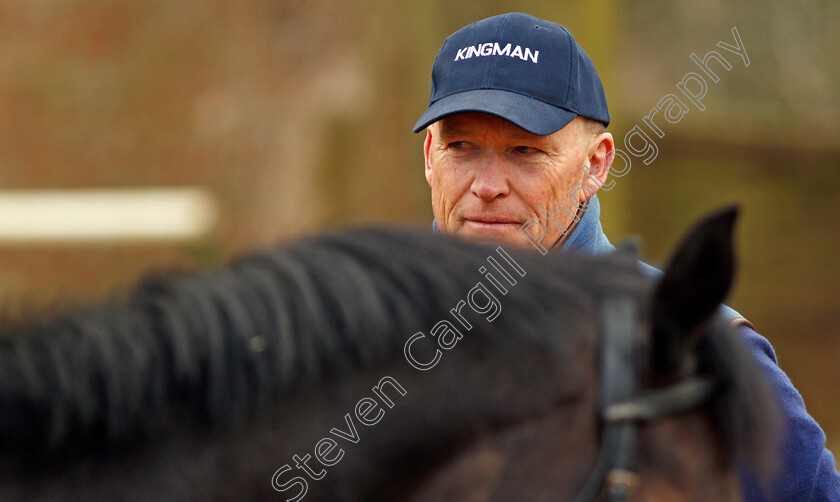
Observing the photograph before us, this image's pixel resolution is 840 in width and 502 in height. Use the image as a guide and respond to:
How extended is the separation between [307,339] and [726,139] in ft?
16.8

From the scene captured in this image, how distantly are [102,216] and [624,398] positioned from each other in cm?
452

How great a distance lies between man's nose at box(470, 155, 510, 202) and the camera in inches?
69.8

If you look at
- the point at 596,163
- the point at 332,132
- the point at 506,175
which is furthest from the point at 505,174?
the point at 332,132

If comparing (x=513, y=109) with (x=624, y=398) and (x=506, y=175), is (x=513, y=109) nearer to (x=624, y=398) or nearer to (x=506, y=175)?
(x=506, y=175)

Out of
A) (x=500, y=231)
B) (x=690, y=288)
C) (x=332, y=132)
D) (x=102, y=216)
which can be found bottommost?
(x=102, y=216)

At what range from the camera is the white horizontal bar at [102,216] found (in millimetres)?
4797

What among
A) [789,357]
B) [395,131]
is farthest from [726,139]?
[395,131]

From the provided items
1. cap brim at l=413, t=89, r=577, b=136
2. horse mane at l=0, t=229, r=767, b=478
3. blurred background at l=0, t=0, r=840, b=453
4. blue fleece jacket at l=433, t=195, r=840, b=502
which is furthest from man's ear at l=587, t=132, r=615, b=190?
blurred background at l=0, t=0, r=840, b=453

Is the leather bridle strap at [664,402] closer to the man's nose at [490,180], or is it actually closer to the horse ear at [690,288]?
the horse ear at [690,288]

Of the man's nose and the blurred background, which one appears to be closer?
the man's nose

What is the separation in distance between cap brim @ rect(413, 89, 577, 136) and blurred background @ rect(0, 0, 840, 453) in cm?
168

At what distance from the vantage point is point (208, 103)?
7480mm

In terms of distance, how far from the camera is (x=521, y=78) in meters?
1.77

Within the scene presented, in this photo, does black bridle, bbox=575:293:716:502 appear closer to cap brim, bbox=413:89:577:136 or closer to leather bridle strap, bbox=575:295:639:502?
leather bridle strap, bbox=575:295:639:502
